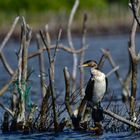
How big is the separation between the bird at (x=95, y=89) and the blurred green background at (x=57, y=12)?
6327cm

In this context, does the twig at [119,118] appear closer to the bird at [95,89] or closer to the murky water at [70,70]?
the bird at [95,89]

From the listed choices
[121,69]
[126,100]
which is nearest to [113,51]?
[121,69]

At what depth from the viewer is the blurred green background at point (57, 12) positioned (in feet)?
283

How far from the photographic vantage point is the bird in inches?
681

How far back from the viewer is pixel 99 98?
17594mm

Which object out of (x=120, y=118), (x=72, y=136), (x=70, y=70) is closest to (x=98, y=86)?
(x=120, y=118)

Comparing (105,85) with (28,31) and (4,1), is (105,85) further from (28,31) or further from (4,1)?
(4,1)

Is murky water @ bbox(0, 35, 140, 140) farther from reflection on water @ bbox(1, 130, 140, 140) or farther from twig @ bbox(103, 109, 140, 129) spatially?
twig @ bbox(103, 109, 140, 129)

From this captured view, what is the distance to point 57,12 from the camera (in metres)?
97.1

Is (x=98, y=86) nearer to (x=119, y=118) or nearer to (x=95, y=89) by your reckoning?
(x=95, y=89)

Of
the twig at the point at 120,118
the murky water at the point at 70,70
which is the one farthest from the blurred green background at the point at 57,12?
the twig at the point at 120,118

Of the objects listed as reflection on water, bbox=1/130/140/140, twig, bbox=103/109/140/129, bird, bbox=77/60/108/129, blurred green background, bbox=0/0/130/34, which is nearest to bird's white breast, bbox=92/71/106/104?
bird, bbox=77/60/108/129

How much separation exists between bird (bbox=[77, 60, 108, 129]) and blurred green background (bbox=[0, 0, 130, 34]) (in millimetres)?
63270

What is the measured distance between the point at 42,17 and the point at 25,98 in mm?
72772
